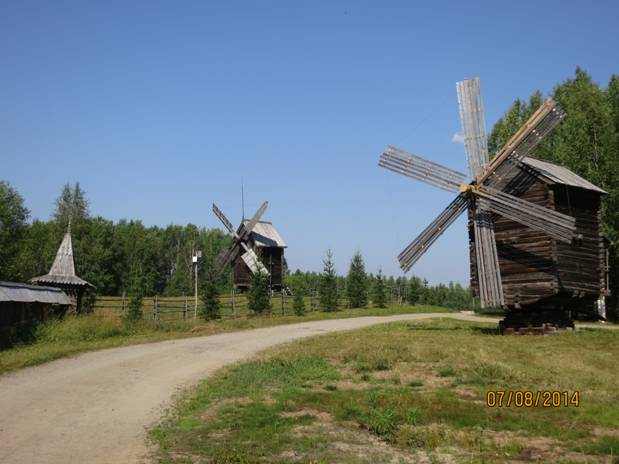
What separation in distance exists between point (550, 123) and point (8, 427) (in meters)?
23.1

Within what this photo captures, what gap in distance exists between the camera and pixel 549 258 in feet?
77.0

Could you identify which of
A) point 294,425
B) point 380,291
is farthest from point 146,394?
point 380,291

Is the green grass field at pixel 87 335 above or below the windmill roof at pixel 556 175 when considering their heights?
below

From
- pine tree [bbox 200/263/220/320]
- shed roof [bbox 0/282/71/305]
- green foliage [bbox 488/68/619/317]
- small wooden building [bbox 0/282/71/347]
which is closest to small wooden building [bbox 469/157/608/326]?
green foliage [bbox 488/68/619/317]

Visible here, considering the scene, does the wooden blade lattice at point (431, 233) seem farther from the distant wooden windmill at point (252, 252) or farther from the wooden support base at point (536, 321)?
the distant wooden windmill at point (252, 252)

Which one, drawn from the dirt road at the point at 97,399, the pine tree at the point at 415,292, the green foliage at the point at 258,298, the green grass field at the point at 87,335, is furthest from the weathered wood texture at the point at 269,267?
the dirt road at the point at 97,399

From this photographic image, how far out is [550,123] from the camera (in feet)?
80.8

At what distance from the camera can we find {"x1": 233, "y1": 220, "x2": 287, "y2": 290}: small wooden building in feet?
167

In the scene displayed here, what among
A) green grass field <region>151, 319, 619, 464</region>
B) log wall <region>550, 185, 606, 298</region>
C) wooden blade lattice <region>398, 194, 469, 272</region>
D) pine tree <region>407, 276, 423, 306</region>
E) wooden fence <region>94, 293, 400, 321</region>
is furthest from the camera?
pine tree <region>407, 276, 423, 306</region>

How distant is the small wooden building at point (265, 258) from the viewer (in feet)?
167

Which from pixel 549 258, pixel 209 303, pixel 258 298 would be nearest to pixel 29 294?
pixel 209 303

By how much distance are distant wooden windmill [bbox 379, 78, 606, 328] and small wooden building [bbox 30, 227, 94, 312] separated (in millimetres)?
19420

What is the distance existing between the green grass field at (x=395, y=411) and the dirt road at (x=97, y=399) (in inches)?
29.5

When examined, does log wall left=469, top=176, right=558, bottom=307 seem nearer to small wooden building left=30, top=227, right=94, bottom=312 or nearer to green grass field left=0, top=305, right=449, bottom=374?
green grass field left=0, top=305, right=449, bottom=374
